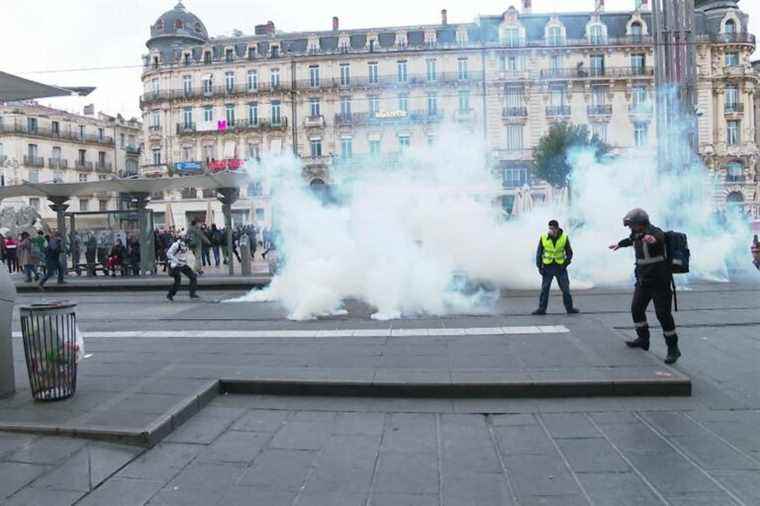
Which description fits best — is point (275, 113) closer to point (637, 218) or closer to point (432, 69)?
point (432, 69)

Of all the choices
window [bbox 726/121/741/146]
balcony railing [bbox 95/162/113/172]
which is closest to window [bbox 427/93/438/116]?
window [bbox 726/121/741/146]

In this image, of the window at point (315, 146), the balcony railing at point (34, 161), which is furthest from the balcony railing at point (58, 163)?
the window at point (315, 146)

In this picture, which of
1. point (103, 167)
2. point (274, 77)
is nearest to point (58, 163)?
point (103, 167)

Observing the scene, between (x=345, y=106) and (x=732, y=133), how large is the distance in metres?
27.6

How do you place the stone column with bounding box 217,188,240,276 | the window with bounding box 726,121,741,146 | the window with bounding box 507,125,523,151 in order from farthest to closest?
the window with bounding box 726,121,741,146
the window with bounding box 507,125,523,151
the stone column with bounding box 217,188,240,276

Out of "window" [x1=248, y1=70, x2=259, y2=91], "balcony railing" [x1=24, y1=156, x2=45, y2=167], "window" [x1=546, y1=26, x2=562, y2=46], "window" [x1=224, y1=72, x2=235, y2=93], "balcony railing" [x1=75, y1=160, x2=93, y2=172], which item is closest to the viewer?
"window" [x1=546, y1=26, x2=562, y2=46]

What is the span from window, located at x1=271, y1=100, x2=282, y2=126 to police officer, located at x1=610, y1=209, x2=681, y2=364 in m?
41.8

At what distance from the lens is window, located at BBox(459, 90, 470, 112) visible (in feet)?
66.5

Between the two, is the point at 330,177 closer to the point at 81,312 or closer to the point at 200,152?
the point at 81,312

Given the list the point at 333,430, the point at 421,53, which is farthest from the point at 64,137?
the point at 333,430

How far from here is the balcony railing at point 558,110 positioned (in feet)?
105

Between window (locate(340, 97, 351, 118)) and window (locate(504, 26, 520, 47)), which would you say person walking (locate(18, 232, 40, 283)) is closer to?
window (locate(340, 97, 351, 118))

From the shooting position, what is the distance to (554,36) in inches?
984

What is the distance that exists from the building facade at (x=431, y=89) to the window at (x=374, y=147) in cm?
9
